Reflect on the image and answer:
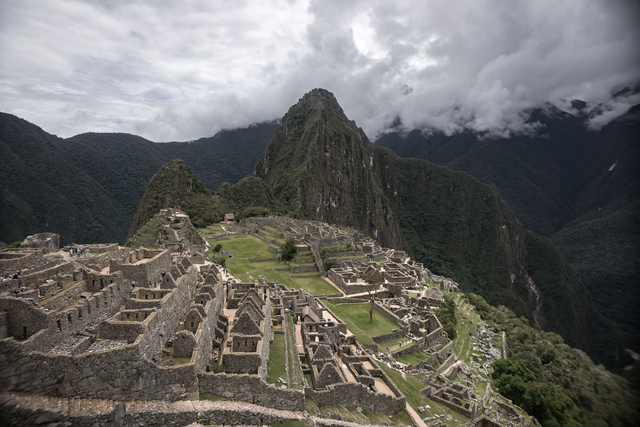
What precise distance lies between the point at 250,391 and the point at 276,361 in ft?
11.1

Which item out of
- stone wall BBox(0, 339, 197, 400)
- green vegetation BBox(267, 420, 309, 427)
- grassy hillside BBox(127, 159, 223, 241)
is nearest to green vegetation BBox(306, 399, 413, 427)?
green vegetation BBox(267, 420, 309, 427)

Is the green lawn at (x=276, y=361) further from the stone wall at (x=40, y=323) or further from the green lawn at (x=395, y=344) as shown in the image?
the green lawn at (x=395, y=344)

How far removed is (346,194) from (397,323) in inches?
6014

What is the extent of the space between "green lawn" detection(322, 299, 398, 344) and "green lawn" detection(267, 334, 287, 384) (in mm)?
9205

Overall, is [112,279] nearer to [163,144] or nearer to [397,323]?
[397,323]

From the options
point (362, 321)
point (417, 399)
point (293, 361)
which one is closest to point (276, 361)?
point (293, 361)

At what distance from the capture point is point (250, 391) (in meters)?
11.4

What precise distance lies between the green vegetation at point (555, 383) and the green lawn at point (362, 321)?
9.63m

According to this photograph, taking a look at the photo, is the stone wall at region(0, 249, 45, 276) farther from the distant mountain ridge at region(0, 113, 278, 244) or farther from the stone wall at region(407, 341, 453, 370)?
the distant mountain ridge at region(0, 113, 278, 244)

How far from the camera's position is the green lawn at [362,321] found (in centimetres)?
2580

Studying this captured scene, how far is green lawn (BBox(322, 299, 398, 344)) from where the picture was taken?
25.8 m

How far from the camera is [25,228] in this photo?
50906 mm

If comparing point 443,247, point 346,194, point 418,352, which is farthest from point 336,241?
point 443,247

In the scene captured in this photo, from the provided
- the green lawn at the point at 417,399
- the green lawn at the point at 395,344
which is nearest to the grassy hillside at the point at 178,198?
the green lawn at the point at 395,344
